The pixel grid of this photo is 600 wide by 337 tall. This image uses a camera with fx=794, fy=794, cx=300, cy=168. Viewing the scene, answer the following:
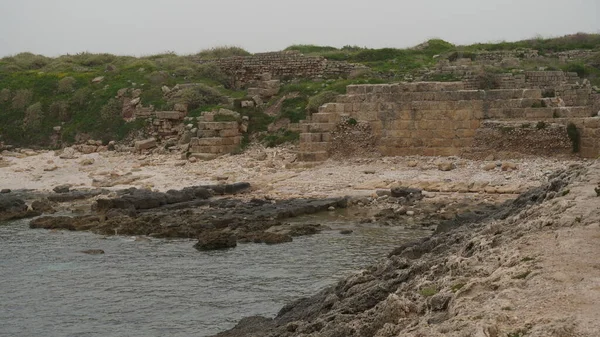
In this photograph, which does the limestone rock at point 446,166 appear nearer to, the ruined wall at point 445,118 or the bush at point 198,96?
the ruined wall at point 445,118

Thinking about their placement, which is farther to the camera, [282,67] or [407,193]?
[282,67]

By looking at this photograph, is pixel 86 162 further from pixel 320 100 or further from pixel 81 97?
pixel 320 100

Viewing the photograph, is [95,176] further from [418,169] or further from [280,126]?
[418,169]

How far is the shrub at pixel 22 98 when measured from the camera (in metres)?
34.2

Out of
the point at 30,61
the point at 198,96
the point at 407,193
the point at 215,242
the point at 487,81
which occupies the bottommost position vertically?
the point at 215,242

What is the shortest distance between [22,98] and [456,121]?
66.6ft

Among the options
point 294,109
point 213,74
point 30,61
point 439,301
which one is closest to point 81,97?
point 213,74

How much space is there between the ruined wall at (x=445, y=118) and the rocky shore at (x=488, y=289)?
436 inches

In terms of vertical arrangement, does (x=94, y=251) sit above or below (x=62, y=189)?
below

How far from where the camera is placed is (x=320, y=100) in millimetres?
27359

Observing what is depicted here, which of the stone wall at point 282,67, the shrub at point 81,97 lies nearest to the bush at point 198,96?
the stone wall at point 282,67

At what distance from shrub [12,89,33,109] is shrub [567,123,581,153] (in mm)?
23089

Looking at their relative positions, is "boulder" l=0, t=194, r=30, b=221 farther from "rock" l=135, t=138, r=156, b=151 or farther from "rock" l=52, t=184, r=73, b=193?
"rock" l=135, t=138, r=156, b=151

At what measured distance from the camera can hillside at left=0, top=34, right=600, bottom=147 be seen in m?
29.2
